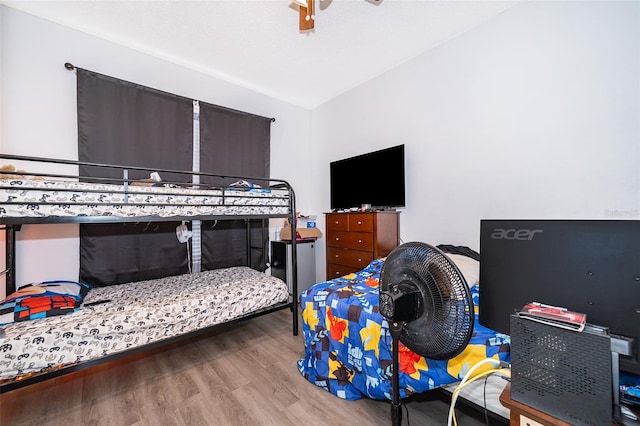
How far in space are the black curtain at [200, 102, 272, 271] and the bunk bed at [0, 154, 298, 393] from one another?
670 millimetres

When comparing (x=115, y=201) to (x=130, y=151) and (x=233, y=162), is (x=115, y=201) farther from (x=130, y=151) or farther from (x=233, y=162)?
(x=233, y=162)

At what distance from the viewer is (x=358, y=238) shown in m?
2.95

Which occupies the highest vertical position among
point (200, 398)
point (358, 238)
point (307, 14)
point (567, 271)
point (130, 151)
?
point (307, 14)

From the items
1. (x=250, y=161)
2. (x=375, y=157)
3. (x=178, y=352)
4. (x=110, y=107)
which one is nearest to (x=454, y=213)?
(x=375, y=157)

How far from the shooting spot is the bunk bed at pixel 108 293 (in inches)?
55.5

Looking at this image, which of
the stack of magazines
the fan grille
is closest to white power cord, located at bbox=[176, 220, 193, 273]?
the fan grille

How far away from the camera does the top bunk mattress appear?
1465 millimetres

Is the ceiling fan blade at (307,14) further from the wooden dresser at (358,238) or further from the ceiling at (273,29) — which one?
the wooden dresser at (358,238)

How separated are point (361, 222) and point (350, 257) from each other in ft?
1.52

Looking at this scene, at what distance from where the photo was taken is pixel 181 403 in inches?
61.0

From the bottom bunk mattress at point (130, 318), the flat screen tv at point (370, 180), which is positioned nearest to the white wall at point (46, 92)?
the bottom bunk mattress at point (130, 318)

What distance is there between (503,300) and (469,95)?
2.43 metres

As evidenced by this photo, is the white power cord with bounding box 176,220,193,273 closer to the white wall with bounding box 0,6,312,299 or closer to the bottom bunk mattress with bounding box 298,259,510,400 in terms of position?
the white wall with bounding box 0,6,312,299

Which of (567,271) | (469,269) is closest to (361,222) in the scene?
(469,269)
